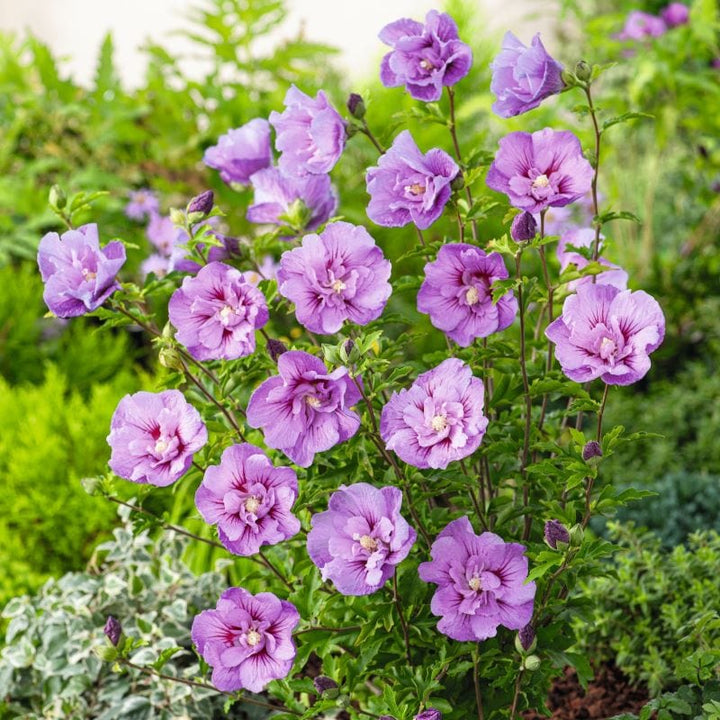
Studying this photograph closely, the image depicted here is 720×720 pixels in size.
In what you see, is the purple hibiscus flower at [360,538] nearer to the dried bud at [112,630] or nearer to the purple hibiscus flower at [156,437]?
the purple hibiscus flower at [156,437]

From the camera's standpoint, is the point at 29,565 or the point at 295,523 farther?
the point at 29,565

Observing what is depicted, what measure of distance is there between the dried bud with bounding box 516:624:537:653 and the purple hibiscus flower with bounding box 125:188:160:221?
2.55m

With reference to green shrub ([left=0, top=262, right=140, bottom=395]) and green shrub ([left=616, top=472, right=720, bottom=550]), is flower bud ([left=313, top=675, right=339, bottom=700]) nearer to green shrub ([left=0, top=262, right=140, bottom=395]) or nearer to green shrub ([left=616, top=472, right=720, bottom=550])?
green shrub ([left=616, top=472, right=720, bottom=550])

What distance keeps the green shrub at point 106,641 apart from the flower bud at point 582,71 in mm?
1111

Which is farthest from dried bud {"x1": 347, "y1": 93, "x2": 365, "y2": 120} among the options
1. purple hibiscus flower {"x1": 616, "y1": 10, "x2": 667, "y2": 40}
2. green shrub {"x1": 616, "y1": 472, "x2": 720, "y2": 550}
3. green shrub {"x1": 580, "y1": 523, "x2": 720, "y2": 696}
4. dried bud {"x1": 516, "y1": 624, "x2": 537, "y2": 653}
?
purple hibiscus flower {"x1": 616, "y1": 10, "x2": 667, "y2": 40}

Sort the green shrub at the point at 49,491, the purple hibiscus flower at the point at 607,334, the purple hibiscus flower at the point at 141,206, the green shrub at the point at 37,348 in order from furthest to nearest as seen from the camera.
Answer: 1. the purple hibiscus flower at the point at 141,206
2. the green shrub at the point at 37,348
3. the green shrub at the point at 49,491
4. the purple hibiscus flower at the point at 607,334

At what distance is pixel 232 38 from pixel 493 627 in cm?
303

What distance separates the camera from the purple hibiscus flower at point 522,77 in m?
1.12

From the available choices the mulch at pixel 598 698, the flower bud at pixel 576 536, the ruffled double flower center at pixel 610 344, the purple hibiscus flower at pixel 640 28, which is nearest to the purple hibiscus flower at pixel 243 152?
the ruffled double flower center at pixel 610 344

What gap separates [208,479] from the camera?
109cm

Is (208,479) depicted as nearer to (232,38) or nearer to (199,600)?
(199,600)

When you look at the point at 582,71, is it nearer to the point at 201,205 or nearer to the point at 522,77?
the point at 522,77

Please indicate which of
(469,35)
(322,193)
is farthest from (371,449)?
(469,35)

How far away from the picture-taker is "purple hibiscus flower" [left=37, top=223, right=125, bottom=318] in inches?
43.2
